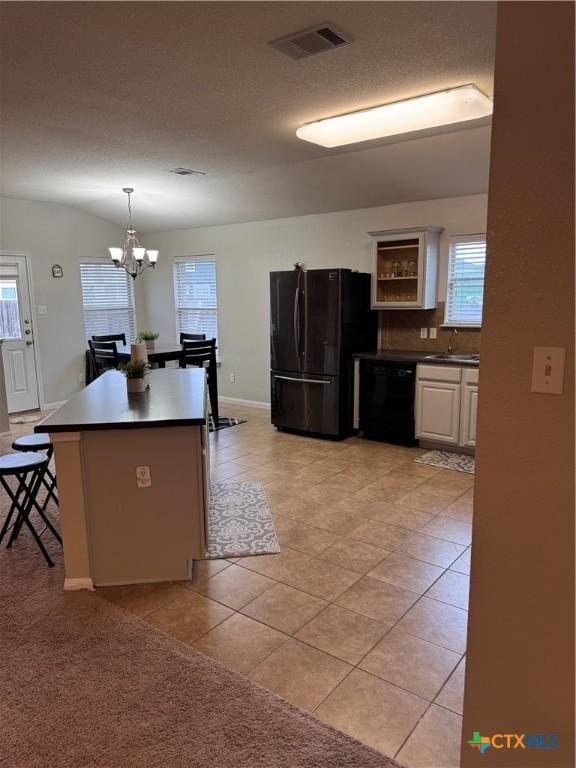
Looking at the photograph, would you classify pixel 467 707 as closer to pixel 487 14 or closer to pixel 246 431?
pixel 487 14

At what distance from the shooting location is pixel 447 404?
4.69 metres

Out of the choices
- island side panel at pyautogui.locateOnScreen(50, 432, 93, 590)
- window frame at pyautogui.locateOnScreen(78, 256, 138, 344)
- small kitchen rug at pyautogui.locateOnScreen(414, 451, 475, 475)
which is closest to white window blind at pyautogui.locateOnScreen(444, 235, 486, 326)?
small kitchen rug at pyautogui.locateOnScreen(414, 451, 475, 475)

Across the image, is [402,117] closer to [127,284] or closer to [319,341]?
[319,341]

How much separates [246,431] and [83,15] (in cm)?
414

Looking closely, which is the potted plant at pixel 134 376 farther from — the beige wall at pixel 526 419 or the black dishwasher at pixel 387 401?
the black dishwasher at pixel 387 401

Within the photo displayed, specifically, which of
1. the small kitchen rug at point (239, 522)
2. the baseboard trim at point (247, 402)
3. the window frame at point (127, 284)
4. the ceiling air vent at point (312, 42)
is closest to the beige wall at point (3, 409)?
the window frame at point (127, 284)

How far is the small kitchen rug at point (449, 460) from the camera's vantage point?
446cm

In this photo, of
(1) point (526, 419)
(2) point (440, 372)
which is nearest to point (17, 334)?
(2) point (440, 372)

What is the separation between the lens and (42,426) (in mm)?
2453

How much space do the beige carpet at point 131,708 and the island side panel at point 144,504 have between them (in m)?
0.31

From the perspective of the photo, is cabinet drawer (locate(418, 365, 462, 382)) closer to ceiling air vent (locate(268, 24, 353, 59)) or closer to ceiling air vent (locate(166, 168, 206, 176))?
ceiling air vent (locate(166, 168, 206, 176))

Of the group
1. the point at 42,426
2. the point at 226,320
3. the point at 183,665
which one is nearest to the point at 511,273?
the point at 183,665

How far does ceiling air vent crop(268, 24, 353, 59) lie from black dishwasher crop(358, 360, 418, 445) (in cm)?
298

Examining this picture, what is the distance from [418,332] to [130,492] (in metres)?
3.60
